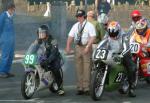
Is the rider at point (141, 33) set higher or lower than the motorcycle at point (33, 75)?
higher

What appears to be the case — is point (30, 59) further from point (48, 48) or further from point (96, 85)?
point (96, 85)

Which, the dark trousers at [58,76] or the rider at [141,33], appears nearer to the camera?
the dark trousers at [58,76]

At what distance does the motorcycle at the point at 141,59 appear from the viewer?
530 inches

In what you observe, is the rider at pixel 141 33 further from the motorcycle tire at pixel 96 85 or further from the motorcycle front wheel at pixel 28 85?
the motorcycle front wheel at pixel 28 85

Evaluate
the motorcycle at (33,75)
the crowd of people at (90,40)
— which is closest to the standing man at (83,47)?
the crowd of people at (90,40)

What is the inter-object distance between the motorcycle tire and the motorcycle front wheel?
1.22 m

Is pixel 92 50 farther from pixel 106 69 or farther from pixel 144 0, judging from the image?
pixel 144 0

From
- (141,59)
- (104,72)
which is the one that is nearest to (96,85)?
(104,72)

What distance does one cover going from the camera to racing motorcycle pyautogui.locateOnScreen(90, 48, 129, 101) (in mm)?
11805

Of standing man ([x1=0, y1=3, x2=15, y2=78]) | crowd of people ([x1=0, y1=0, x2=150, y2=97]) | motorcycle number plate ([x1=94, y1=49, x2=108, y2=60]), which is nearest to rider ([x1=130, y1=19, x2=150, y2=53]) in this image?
crowd of people ([x1=0, y1=0, x2=150, y2=97])

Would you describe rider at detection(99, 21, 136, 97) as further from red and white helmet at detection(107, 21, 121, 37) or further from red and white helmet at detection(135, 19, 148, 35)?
red and white helmet at detection(135, 19, 148, 35)

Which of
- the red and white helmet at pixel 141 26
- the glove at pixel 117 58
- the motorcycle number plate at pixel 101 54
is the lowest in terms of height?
the glove at pixel 117 58

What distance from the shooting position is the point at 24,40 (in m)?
26.4

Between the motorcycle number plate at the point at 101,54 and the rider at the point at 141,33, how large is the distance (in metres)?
2.02
